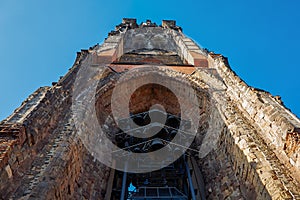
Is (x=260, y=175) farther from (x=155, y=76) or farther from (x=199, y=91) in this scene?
(x=155, y=76)

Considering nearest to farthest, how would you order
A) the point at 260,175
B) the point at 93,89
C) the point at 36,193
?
the point at 36,193
the point at 260,175
the point at 93,89

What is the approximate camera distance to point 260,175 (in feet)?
19.8

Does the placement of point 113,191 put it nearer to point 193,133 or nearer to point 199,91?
point 193,133

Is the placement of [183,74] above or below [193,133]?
above

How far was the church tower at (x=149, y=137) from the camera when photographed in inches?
235

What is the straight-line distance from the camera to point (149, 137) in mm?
10469

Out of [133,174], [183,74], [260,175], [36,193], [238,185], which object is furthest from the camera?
[183,74]

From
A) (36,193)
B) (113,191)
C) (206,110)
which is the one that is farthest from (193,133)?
(36,193)

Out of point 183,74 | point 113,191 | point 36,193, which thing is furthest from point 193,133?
point 36,193

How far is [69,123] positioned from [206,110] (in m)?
4.05

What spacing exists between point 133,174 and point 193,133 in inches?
98.7

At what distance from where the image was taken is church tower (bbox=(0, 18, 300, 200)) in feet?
19.6

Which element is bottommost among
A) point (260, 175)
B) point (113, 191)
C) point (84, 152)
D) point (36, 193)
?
point (36, 193)

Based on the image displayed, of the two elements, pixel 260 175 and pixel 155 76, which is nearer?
pixel 260 175
